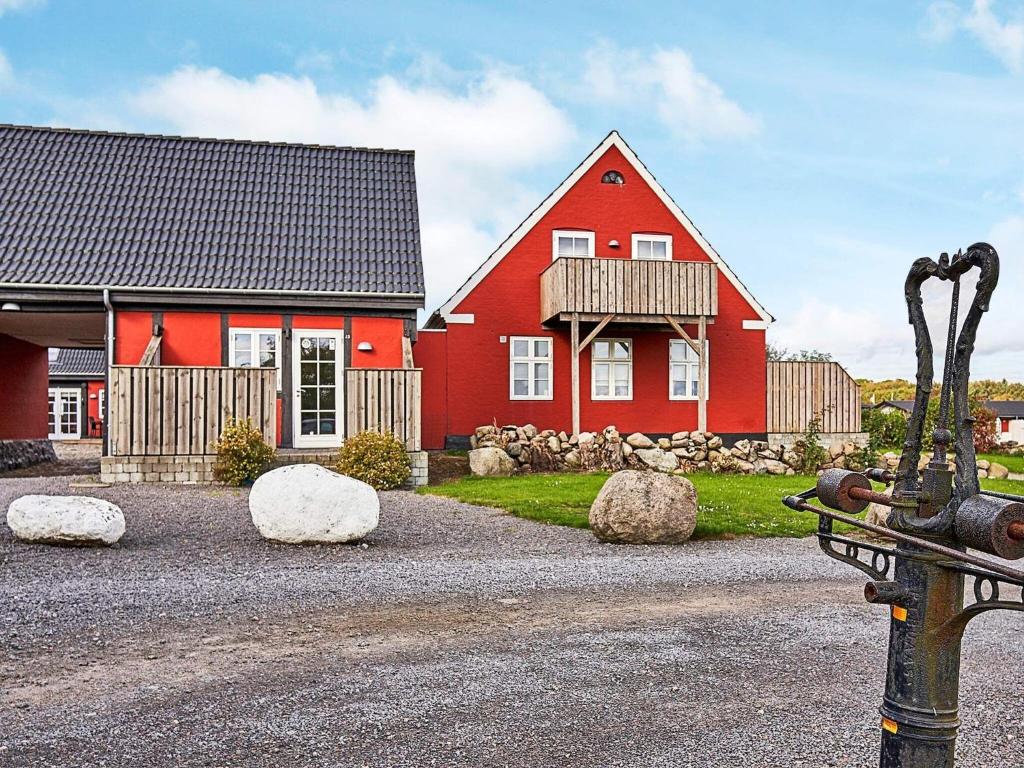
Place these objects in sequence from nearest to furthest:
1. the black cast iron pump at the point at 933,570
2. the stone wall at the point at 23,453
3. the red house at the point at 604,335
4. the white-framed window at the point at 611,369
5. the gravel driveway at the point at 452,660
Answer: the black cast iron pump at the point at 933,570 < the gravel driveway at the point at 452,660 < the stone wall at the point at 23,453 < the red house at the point at 604,335 < the white-framed window at the point at 611,369

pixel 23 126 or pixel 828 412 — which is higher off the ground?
pixel 23 126

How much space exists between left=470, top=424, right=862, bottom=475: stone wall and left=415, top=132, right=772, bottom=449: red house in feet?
5.29

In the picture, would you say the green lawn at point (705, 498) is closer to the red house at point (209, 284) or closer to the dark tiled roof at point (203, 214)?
the red house at point (209, 284)

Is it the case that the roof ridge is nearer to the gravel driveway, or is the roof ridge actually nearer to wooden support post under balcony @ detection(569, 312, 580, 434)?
wooden support post under balcony @ detection(569, 312, 580, 434)

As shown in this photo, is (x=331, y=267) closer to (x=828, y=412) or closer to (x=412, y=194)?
(x=412, y=194)

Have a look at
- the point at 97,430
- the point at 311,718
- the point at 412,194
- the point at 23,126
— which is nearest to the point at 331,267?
the point at 412,194

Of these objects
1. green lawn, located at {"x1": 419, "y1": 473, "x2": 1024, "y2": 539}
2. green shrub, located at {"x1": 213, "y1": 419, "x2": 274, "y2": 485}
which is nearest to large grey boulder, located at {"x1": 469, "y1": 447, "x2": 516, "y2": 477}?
green lawn, located at {"x1": 419, "y1": 473, "x2": 1024, "y2": 539}

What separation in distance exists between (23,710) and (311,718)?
144 cm

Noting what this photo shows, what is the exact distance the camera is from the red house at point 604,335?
Answer: 2195cm

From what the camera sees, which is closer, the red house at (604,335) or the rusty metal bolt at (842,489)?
the rusty metal bolt at (842,489)

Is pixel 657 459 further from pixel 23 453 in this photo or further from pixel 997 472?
pixel 23 453

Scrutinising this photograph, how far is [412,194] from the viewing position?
2012 centimetres

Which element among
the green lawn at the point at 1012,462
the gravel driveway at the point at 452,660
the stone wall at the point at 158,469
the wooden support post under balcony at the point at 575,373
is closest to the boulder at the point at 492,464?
the wooden support post under balcony at the point at 575,373

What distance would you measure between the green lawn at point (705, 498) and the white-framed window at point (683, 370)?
16.1 ft
